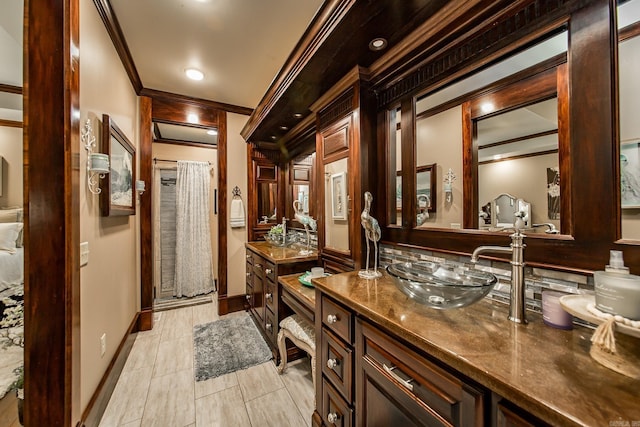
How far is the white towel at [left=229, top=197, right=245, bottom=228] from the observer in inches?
130

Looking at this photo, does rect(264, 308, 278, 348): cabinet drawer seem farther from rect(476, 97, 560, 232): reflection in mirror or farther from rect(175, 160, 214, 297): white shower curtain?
rect(175, 160, 214, 297): white shower curtain

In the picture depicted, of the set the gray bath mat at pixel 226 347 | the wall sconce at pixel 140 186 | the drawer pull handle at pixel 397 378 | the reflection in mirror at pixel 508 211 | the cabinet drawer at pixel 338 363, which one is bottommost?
the gray bath mat at pixel 226 347

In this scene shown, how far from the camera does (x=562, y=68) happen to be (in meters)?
0.94

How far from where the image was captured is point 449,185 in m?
1.39

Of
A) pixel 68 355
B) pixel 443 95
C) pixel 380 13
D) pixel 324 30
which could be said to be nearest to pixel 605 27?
pixel 443 95

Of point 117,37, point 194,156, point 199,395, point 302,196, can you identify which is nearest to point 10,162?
point 117,37

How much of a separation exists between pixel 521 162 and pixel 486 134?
0.23 meters

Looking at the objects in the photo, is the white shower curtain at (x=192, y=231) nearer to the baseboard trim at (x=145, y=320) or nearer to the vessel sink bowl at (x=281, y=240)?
the baseboard trim at (x=145, y=320)

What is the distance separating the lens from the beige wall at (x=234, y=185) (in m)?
3.30

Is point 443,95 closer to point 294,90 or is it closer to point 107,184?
point 294,90

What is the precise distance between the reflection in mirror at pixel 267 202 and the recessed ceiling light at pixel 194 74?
4.67 ft

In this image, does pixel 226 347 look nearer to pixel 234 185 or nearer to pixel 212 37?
pixel 234 185

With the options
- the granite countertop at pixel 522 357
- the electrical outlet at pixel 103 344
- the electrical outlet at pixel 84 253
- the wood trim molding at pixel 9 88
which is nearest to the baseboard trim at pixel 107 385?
the electrical outlet at pixel 103 344

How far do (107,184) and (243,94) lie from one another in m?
1.85
